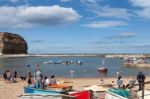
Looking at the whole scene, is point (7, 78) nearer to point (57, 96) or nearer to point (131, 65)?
point (57, 96)

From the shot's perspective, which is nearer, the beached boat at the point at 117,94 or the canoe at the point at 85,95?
the beached boat at the point at 117,94

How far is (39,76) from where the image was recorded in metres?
29.0

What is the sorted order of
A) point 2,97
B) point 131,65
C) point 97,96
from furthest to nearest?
point 131,65 → point 2,97 → point 97,96

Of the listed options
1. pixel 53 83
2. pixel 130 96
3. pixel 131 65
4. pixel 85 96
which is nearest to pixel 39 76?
pixel 53 83

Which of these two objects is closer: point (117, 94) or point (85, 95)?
point (117, 94)

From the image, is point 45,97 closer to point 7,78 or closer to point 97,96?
point 97,96

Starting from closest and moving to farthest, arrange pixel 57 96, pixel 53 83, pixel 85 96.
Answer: pixel 57 96
pixel 85 96
pixel 53 83

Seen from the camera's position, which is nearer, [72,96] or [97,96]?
[72,96]

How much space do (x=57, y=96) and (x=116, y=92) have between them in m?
3.90

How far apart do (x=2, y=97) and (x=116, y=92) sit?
382 inches

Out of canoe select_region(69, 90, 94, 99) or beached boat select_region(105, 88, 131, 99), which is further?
canoe select_region(69, 90, 94, 99)

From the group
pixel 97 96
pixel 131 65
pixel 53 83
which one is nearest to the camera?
pixel 97 96

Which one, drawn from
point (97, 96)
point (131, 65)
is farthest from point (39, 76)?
point (131, 65)

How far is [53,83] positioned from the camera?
31.6 m
